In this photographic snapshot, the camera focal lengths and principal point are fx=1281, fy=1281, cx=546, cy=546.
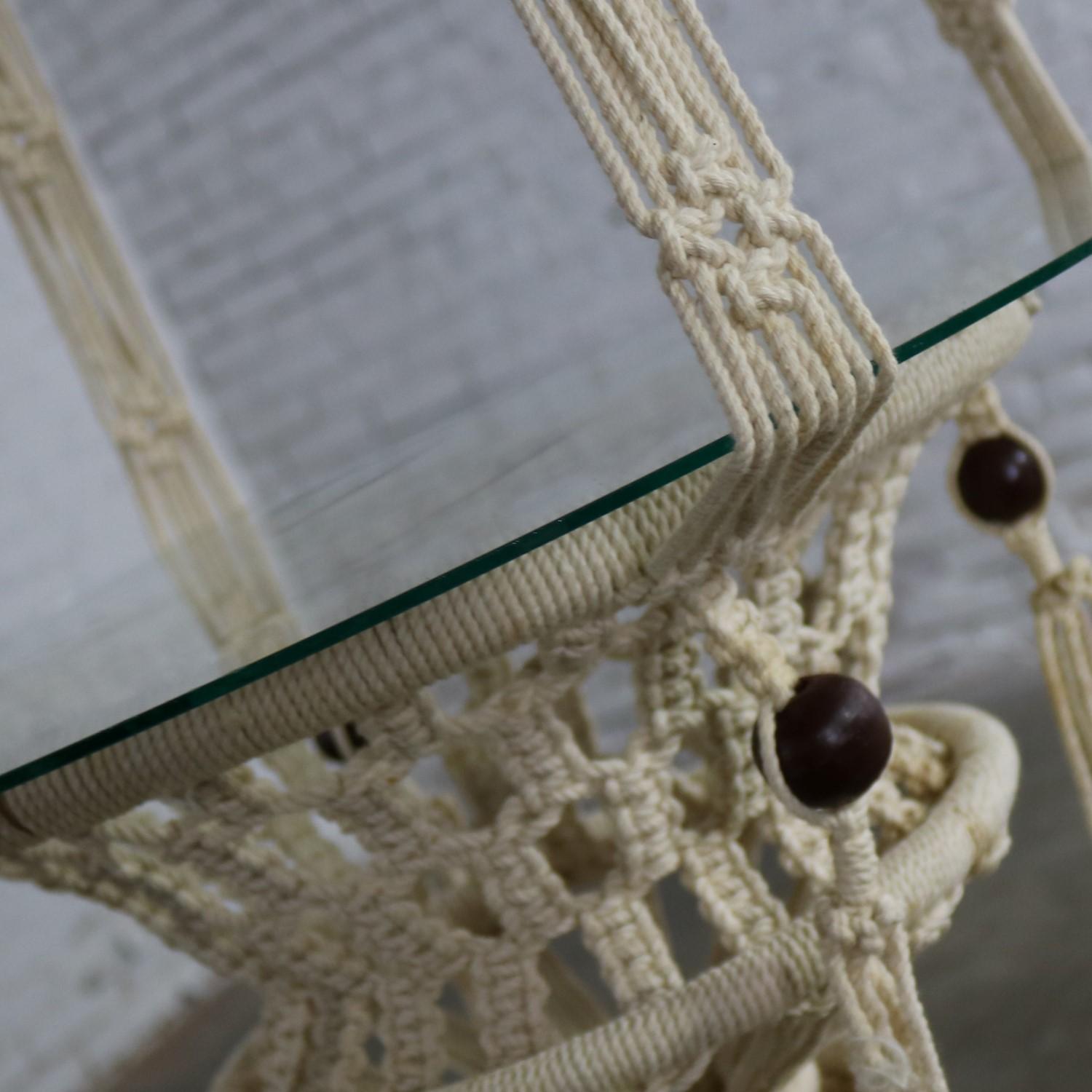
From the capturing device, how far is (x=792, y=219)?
350 mm

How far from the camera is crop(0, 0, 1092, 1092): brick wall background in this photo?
4.64 feet

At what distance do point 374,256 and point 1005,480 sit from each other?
1.23 metres

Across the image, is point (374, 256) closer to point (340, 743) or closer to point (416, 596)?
point (340, 743)

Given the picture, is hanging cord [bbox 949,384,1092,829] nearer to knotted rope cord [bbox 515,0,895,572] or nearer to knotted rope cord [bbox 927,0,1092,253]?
knotted rope cord [bbox 927,0,1092,253]

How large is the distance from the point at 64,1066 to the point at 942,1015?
1.03 metres

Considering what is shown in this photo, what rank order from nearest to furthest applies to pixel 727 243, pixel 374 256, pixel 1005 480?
pixel 727 243 < pixel 1005 480 < pixel 374 256

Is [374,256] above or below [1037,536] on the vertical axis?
above

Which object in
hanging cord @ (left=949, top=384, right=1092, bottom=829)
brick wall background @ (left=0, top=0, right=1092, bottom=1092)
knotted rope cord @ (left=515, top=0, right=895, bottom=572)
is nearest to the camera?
knotted rope cord @ (left=515, top=0, right=895, bottom=572)

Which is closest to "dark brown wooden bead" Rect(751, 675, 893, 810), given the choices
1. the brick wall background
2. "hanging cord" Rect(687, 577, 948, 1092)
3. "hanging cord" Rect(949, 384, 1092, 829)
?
"hanging cord" Rect(687, 577, 948, 1092)

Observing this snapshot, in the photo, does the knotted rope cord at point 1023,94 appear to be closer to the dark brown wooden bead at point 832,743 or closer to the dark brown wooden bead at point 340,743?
the dark brown wooden bead at point 832,743

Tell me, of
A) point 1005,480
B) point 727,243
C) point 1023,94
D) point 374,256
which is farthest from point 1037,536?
point 374,256

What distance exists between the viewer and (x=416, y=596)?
0.36 metres

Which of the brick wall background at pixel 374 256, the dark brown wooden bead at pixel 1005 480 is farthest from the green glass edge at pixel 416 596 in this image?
the brick wall background at pixel 374 256

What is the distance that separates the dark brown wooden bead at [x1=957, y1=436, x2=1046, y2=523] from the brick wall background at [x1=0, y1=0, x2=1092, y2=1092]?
488mm
